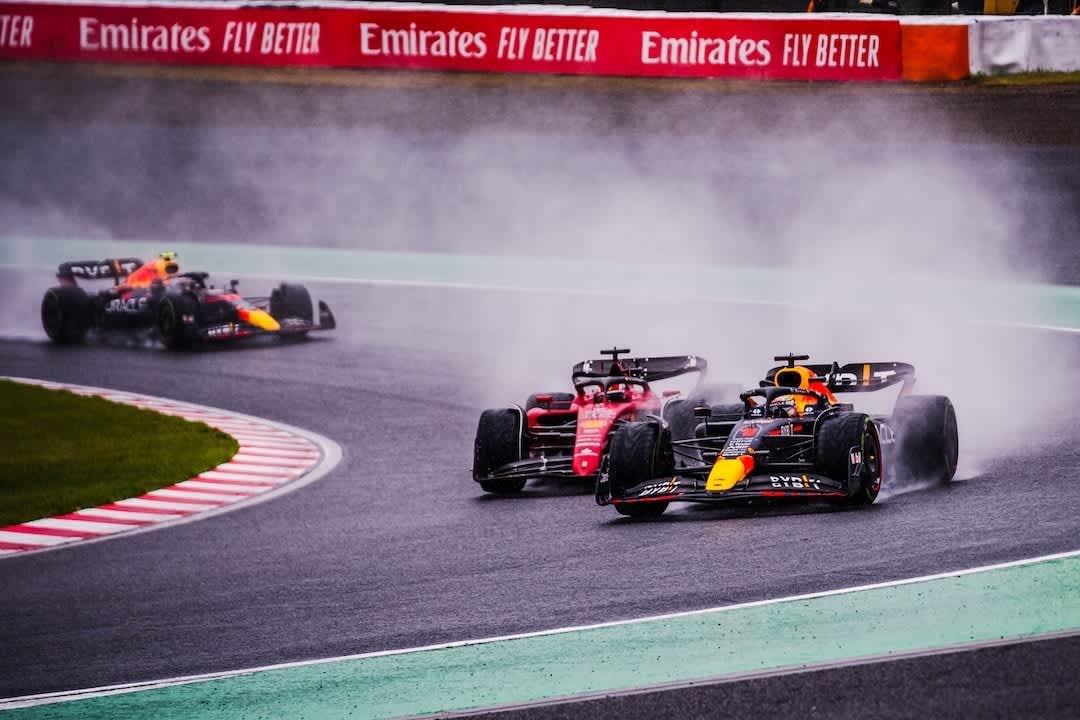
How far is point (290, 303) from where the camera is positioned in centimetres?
2192

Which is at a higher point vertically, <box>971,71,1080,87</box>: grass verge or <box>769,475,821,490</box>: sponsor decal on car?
<box>971,71,1080,87</box>: grass verge

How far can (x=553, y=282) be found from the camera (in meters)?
24.1

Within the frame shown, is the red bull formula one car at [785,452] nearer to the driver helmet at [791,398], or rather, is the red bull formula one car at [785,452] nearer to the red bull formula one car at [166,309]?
the driver helmet at [791,398]

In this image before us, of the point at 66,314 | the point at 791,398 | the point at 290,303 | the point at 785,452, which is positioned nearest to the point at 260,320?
the point at 290,303

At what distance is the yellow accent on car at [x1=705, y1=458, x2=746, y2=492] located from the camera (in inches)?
444

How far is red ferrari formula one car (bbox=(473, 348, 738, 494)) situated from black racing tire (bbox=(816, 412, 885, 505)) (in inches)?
81.1

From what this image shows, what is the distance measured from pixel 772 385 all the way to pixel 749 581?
10.7 feet

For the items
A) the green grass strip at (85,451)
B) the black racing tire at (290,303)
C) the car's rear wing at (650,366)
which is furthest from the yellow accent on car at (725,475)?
the black racing tire at (290,303)

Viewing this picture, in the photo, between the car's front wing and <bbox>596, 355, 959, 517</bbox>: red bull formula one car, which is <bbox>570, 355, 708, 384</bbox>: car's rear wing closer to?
the car's front wing

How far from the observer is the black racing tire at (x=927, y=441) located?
1191 cm

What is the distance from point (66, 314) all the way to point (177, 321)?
2.03m

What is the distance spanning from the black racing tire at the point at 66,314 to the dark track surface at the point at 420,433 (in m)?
0.42

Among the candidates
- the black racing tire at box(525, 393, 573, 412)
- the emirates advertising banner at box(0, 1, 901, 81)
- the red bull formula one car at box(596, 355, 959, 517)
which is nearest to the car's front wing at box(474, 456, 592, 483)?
the black racing tire at box(525, 393, 573, 412)

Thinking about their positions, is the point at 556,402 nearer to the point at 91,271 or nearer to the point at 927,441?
the point at 927,441
